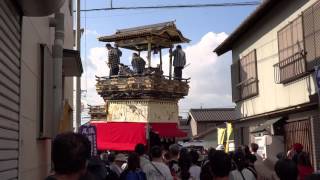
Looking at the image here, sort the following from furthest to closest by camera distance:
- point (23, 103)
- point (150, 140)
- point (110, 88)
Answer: point (110, 88)
point (150, 140)
point (23, 103)

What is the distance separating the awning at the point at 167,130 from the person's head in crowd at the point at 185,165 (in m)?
17.0

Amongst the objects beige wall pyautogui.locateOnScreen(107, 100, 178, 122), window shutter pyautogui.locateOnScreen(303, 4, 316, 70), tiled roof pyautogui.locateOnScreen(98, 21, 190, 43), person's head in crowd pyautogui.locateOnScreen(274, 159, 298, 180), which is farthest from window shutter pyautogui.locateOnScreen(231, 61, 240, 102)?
person's head in crowd pyautogui.locateOnScreen(274, 159, 298, 180)

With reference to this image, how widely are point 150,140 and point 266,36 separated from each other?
749cm

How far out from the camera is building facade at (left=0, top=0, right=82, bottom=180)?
6.34 m

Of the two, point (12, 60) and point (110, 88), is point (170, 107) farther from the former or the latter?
point (12, 60)

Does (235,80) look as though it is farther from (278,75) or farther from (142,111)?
(142,111)

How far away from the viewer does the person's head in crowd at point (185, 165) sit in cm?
888

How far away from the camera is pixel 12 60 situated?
6.75m

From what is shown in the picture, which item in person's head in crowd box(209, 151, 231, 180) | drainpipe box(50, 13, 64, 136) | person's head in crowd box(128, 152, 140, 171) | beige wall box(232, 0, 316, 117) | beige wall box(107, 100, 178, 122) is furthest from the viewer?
beige wall box(107, 100, 178, 122)

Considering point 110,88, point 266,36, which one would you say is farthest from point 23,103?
point 110,88

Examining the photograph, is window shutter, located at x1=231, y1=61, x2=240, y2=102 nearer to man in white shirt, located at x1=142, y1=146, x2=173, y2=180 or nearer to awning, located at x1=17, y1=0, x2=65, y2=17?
man in white shirt, located at x1=142, y1=146, x2=173, y2=180

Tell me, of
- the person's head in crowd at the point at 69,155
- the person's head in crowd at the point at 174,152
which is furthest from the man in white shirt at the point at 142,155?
the person's head in crowd at the point at 69,155

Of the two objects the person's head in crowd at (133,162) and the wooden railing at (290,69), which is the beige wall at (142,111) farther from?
the person's head in crowd at (133,162)

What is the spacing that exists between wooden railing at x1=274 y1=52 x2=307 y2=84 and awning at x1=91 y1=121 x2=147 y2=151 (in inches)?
290
